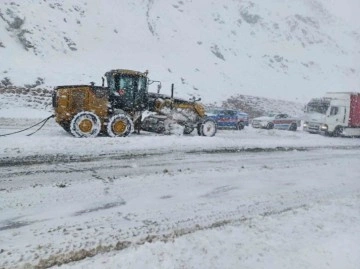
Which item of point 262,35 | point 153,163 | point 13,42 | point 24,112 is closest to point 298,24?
point 262,35

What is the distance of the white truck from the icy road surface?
12645 mm

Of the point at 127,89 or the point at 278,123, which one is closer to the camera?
the point at 127,89

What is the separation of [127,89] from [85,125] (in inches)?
101

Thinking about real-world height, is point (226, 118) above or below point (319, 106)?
below

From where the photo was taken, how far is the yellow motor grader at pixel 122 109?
13148 mm

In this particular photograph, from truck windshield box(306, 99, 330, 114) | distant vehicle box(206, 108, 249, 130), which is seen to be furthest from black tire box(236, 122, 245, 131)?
truck windshield box(306, 99, 330, 114)

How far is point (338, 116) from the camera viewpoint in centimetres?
2241

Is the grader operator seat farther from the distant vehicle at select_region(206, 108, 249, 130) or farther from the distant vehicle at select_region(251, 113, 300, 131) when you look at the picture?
the distant vehicle at select_region(251, 113, 300, 131)

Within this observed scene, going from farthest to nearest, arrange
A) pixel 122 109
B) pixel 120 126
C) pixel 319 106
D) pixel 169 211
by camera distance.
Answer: pixel 319 106
pixel 122 109
pixel 120 126
pixel 169 211

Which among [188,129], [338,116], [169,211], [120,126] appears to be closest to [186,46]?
[338,116]

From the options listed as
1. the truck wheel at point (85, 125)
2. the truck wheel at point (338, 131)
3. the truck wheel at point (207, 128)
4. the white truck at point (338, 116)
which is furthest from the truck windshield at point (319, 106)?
the truck wheel at point (85, 125)

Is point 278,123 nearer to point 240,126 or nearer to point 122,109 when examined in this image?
point 240,126

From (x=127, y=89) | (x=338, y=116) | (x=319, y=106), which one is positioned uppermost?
(x=127, y=89)

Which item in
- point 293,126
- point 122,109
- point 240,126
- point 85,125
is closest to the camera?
point 85,125
